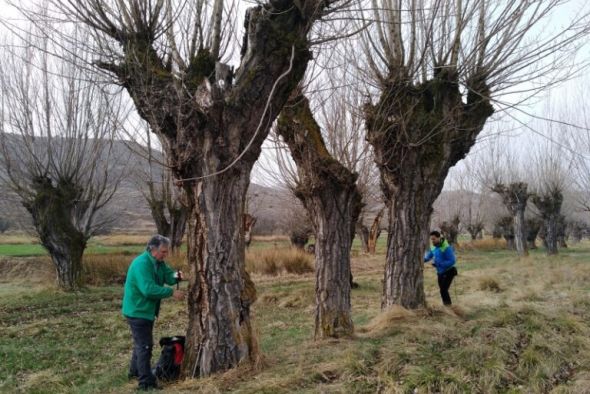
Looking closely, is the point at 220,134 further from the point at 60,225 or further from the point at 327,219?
the point at 60,225

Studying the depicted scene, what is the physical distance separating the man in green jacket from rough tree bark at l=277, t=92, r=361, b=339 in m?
2.98

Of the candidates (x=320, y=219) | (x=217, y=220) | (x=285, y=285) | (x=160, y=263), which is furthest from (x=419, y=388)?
(x=285, y=285)

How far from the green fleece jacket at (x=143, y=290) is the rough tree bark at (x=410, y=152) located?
196 inches

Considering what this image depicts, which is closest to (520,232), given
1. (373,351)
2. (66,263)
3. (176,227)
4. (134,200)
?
(176,227)

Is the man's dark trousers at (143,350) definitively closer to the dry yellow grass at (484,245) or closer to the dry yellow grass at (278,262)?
the dry yellow grass at (278,262)

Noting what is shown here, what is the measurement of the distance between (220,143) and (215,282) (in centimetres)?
160

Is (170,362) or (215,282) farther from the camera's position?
(170,362)

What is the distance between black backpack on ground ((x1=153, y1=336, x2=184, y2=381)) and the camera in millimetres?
6109

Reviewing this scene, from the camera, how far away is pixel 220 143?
604 cm

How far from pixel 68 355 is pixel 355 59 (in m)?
7.58

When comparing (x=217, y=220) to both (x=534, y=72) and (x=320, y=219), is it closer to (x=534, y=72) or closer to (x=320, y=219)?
(x=320, y=219)

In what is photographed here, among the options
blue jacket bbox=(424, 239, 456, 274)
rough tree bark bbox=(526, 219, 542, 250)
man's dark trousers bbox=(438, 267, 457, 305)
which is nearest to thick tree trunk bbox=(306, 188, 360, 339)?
blue jacket bbox=(424, 239, 456, 274)

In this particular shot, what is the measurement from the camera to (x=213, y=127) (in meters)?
6.00

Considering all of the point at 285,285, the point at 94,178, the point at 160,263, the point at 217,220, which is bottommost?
the point at 285,285
